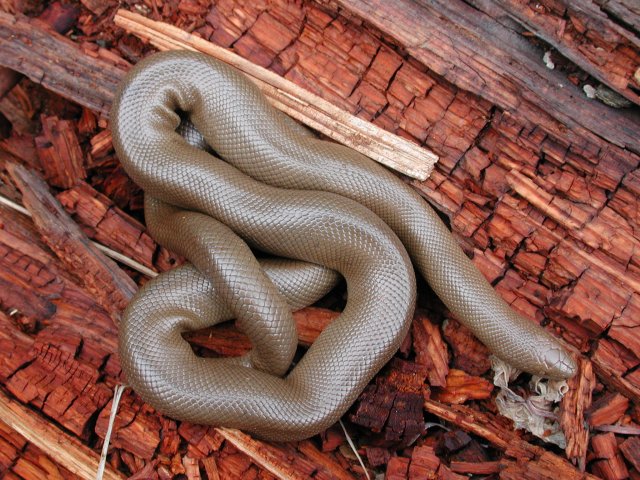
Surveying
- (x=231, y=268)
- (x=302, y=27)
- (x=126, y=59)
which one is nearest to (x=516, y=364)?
(x=231, y=268)

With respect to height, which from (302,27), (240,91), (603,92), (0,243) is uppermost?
(603,92)

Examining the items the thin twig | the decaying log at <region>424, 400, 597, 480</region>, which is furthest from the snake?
the decaying log at <region>424, 400, 597, 480</region>

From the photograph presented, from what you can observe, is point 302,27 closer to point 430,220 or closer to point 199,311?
point 430,220

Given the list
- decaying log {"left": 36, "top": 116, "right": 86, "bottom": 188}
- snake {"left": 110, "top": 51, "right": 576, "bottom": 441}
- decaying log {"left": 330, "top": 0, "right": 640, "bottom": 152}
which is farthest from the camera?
decaying log {"left": 36, "top": 116, "right": 86, "bottom": 188}

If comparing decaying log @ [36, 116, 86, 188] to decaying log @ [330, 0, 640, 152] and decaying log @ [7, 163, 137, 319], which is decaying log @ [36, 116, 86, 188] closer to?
decaying log @ [7, 163, 137, 319]

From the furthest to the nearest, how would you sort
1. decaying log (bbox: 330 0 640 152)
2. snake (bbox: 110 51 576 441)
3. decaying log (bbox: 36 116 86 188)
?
decaying log (bbox: 36 116 86 188)
decaying log (bbox: 330 0 640 152)
snake (bbox: 110 51 576 441)

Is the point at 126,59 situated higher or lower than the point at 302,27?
lower

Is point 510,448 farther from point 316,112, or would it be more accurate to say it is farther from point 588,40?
point 588,40
